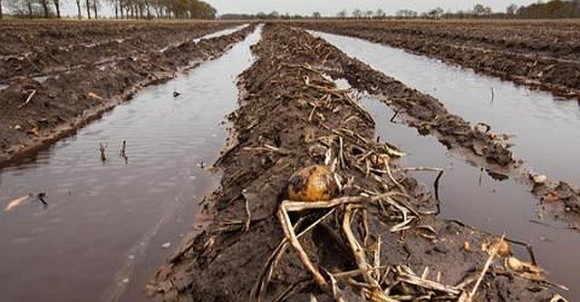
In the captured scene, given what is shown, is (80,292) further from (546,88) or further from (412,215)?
(546,88)

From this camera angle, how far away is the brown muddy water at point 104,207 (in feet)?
16.5

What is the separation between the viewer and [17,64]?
65.0 ft

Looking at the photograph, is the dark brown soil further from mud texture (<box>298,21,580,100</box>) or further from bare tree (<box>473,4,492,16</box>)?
bare tree (<box>473,4,492,16</box>)

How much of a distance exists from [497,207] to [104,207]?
5.10 m

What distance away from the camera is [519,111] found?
13.2 metres

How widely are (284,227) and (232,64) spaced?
22218mm

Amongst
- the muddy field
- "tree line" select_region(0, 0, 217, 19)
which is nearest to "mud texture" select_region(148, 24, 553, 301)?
the muddy field

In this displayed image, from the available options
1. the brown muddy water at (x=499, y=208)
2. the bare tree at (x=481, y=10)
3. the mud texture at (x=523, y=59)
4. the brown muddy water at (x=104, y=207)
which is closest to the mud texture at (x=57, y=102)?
the brown muddy water at (x=104, y=207)

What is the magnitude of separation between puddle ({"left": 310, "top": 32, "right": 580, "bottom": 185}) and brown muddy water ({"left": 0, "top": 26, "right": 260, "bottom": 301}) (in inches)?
222

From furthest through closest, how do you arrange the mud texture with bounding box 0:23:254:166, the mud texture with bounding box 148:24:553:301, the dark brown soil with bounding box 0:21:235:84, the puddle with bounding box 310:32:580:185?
the dark brown soil with bounding box 0:21:235:84, the mud texture with bounding box 0:23:254:166, the puddle with bounding box 310:32:580:185, the mud texture with bounding box 148:24:553:301

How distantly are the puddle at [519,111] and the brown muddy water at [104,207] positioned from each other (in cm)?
563

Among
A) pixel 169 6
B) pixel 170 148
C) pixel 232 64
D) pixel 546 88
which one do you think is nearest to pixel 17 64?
pixel 232 64

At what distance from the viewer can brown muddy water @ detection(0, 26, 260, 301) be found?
504cm

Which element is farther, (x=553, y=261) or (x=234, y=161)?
(x=234, y=161)
